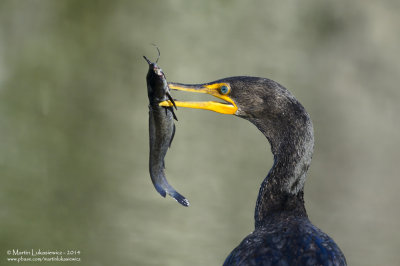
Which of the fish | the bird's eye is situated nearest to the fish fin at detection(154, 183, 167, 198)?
the fish

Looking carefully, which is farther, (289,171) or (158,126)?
(158,126)

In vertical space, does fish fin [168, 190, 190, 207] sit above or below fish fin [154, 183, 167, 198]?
below

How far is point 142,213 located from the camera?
9.42 meters

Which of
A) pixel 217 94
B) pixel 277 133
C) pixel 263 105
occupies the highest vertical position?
pixel 217 94

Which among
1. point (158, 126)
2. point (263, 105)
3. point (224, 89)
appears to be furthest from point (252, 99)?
point (158, 126)

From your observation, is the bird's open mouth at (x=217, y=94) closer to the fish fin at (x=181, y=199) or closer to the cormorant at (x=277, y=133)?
the cormorant at (x=277, y=133)

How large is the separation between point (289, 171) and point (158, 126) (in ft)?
2.89

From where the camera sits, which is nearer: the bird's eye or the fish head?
the fish head

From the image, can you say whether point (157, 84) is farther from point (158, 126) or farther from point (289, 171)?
point (289, 171)

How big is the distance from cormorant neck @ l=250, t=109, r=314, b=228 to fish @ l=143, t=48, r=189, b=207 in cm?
54

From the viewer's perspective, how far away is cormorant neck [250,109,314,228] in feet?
14.7

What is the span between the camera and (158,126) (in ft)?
15.1

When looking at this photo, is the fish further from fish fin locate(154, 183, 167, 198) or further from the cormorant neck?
the cormorant neck

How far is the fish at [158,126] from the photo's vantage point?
4484mm
